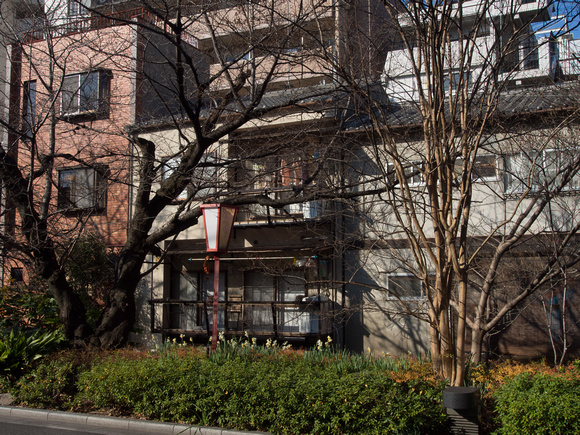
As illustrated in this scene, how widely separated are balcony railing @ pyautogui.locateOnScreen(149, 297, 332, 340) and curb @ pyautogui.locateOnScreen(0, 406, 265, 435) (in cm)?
666

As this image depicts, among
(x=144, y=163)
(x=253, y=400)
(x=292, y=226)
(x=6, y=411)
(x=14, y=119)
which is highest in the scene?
(x=14, y=119)

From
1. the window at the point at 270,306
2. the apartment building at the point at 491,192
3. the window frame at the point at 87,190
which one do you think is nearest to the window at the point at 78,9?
the window frame at the point at 87,190

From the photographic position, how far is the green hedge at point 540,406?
5875 millimetres

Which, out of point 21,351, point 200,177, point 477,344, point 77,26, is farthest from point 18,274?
point 477,344

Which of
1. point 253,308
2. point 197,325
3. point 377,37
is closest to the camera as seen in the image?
point 377,37

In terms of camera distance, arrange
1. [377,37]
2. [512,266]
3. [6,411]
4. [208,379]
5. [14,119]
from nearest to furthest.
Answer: [208,379], [6,411], [377,37], [512,266], [14,119]

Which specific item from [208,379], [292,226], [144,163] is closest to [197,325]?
[292,226]

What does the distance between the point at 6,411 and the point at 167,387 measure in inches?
123

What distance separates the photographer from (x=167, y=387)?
819 cm

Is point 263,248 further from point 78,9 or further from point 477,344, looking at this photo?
point 78,9

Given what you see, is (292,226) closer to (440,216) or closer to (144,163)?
(144,163)

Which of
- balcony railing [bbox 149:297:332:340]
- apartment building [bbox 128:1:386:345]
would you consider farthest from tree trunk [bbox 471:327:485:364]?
balcony railing [bbox 149:297:332:340]

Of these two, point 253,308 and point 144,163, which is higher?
point 144,163

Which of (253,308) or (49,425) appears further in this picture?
(253,308)
